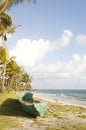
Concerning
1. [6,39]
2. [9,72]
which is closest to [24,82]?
[9,72]

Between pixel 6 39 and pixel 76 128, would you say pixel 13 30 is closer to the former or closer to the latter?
pixel 6 39

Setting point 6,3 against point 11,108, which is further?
point 6,3

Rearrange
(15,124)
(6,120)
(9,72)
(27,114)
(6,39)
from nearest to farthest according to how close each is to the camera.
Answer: (15,124)
(6,120)
(27,114)
(6,39)
(9,72)

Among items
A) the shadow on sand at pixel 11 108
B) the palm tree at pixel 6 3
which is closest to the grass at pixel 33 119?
the shadow on sand at pixel 11 108

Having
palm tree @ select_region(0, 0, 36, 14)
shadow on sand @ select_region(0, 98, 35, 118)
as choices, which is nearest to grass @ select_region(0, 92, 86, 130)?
shadow on sand @ select_region(0, 98, 35, 118)

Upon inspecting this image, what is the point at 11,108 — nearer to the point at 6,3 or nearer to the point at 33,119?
the point at 33,119

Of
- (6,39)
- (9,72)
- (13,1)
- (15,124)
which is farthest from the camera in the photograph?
(9,72)

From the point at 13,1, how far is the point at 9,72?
931 inches

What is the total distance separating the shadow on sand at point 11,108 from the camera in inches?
902

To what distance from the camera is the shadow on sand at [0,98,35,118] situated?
75.2 feet

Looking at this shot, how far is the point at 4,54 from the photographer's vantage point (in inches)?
1162

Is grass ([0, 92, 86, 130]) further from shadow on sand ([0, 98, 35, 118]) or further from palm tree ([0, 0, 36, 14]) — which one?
palm tree ([0, 0, 36, 14])

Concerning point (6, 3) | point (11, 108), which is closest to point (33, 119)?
point (11, 108)

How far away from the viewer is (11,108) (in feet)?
80.1
